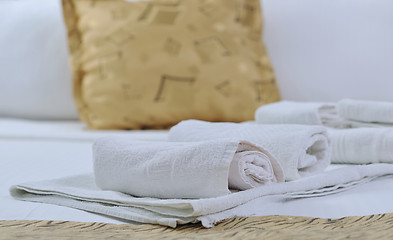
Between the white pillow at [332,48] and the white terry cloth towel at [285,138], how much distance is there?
0.69 m

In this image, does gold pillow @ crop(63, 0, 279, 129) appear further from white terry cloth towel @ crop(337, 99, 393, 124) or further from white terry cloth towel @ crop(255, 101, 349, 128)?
white terry cloth towel @ crop(337, 99, 393, 124)

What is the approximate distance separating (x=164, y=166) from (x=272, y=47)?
106cm

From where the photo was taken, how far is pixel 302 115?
1151mm

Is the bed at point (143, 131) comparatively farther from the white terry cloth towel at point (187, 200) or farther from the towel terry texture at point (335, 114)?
the towel terry texture at point (335, 114)

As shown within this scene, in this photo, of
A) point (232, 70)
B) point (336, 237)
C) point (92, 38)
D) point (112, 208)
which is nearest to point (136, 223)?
point (112, 208)

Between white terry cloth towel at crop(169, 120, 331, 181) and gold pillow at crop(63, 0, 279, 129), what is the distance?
623 mm

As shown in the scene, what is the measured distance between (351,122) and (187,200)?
60cm

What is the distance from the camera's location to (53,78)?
5.91ft

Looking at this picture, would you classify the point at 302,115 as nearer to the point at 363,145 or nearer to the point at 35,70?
the point at 363,145

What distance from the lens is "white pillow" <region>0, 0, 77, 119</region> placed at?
5.91ft

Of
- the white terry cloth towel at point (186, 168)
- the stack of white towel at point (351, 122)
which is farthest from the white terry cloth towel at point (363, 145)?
the white terry cloth towel at point (186, 168)

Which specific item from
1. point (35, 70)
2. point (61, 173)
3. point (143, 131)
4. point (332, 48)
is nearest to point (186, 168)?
point (61, 173)

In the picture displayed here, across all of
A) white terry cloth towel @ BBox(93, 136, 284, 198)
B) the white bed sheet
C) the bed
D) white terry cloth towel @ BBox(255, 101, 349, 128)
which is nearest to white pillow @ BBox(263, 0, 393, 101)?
the bed

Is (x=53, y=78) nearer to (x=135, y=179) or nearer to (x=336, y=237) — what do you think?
(x=135, y=179)
